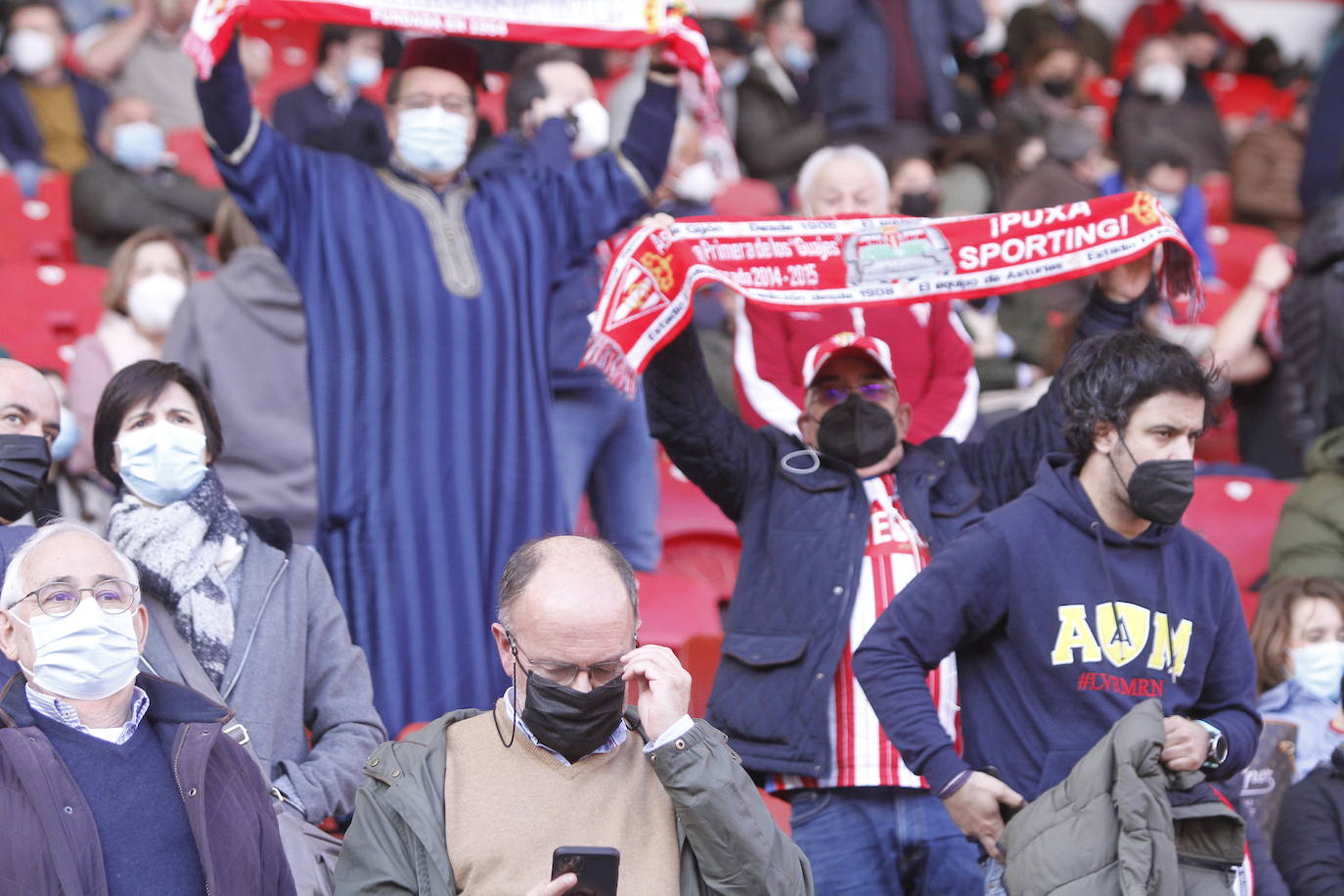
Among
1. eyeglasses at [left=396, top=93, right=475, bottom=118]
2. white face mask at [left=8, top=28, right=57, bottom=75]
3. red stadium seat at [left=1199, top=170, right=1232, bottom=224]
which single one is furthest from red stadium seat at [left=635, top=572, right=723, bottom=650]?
red stadium seat at [left=1199, top=170, right=1232, bottom=224]

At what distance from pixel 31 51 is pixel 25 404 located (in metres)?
5.15

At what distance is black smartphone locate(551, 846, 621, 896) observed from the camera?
2814mm

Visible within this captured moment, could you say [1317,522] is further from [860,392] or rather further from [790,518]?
[790,518]

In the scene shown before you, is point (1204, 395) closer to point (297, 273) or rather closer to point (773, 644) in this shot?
point (773, 644)

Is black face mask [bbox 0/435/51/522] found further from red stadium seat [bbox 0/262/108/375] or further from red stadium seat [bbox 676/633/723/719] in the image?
red stadium seat [bbox 0/262/108/375]

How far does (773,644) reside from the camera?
12.9 feet

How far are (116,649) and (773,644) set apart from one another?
1355mm

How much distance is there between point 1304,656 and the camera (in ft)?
16.7

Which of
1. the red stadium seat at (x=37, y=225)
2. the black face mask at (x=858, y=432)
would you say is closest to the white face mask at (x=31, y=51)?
the red stadium seat at (x=37, y=225)

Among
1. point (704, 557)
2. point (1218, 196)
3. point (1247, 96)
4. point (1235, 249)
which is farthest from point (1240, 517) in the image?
point (1247, 96)

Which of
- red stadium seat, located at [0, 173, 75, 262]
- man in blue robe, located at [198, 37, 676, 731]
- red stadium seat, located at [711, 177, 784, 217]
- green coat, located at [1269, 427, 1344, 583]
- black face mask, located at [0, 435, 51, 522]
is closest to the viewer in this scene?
black face mask, located at [0, 435, 51, 522]


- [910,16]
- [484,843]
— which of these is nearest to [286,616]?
[484,843]

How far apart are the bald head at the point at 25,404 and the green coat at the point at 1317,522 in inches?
135

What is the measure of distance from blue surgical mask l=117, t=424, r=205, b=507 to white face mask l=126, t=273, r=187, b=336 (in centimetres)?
219
